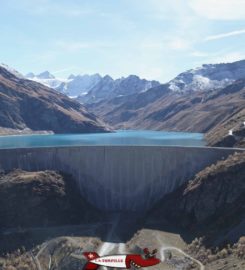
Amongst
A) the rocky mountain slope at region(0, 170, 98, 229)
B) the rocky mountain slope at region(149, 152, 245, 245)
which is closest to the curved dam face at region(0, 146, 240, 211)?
the rocky mountain slope at region(0, 170, 98, 229)

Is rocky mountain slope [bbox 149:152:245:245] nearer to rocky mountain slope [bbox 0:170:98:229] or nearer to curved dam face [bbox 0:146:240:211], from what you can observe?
curved dam face [bbox 0:146:240:211]

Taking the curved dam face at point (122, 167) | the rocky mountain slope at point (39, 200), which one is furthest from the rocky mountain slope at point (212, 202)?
the rocky mountain slope at point (39, 200)

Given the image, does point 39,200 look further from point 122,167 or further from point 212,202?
point 212,202

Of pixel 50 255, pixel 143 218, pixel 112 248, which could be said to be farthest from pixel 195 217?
pixel 50 255

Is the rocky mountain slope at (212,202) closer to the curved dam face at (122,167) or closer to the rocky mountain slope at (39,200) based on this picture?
the curved dam face at (122,167)

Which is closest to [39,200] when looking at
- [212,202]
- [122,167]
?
[122,167]
